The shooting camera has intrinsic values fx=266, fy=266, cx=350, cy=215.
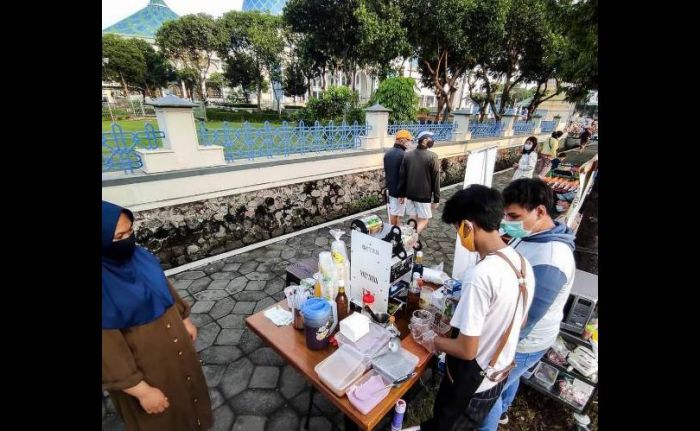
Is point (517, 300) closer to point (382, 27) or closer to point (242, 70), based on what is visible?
point (382, 27)

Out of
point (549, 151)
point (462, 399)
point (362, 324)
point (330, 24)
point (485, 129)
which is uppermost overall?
point (330, 24)

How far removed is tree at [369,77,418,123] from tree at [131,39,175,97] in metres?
31.8

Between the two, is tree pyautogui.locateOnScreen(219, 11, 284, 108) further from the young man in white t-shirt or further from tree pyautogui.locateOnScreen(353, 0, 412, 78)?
the young man in white t-shirt

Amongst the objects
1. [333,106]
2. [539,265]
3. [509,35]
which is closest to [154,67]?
[333,106]

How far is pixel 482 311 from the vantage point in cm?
143

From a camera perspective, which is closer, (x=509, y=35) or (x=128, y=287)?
(x=128, y=287)

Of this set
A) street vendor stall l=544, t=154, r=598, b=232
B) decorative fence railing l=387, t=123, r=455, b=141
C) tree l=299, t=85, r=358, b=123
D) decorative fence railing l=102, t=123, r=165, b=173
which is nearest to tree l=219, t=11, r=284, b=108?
tree l=299, t=85, r=358, b=123

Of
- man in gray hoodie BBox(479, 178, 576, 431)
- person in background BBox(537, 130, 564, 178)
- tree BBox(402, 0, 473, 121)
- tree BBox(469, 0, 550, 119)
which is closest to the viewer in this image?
man in gray hoodie BBox(479, 178, 576, 431)

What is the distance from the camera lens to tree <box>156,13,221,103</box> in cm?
2623

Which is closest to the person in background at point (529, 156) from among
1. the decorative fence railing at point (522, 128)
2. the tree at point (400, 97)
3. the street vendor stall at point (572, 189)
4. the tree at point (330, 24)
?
the street vendor stall at point (572, 189)

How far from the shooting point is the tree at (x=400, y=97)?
9.66 m

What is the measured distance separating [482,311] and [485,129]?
1254 centimetres
